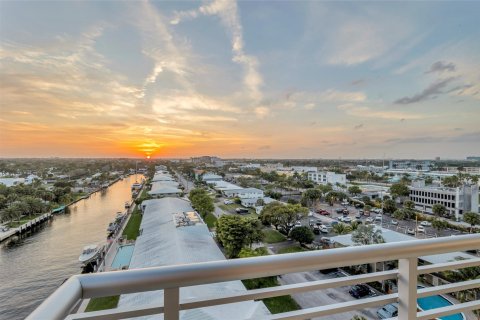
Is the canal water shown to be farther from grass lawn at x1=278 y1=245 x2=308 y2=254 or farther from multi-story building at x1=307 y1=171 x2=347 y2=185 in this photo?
multi-story building at x1=307 y1=171 x2=347 y2=185

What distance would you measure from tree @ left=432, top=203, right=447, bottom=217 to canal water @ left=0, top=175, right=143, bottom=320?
38.7ft

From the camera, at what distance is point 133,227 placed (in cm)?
1073

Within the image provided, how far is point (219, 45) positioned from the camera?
15.8 ft

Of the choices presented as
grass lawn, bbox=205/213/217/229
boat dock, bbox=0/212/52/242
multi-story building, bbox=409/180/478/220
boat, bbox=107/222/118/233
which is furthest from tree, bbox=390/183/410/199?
boat dock, bbox=0/212/52/242

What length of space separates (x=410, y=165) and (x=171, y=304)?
20342 millimetres

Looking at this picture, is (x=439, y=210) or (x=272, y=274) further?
(x=439, y=210)

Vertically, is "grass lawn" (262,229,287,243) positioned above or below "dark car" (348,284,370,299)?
below

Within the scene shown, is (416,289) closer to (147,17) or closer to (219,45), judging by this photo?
(147,17)

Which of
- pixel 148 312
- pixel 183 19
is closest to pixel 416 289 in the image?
pixel 148 312

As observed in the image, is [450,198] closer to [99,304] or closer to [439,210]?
[439,210]

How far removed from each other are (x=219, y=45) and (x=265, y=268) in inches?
193

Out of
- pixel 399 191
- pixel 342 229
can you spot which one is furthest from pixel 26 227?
pixel 399 191

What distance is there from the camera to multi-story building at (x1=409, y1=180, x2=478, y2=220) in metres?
9.09

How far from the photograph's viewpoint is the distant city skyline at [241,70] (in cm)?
305
